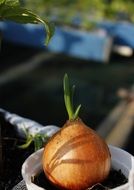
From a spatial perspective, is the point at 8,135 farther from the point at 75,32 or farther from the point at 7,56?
the point at 7,56

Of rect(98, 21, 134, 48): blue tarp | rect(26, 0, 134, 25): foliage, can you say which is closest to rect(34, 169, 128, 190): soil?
rect(98, 21, 134, 48): blue tarp

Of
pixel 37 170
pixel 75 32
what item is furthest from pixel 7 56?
pixel 37 170

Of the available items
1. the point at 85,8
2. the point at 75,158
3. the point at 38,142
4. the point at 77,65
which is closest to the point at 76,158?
the point at 75,158

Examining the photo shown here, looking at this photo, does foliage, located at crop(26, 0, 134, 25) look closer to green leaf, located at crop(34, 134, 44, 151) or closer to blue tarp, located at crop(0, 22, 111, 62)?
blue tarp, located at crop(0, 22, 111, 62)

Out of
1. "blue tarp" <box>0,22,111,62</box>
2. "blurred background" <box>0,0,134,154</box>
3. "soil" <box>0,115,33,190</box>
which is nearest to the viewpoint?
"soil" <box>0,115,33,190</box>

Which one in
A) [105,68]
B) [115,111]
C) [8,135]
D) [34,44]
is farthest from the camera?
[105,68]

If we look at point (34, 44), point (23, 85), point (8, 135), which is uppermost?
point (8, 135)

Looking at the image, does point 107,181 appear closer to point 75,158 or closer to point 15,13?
point 75,158
